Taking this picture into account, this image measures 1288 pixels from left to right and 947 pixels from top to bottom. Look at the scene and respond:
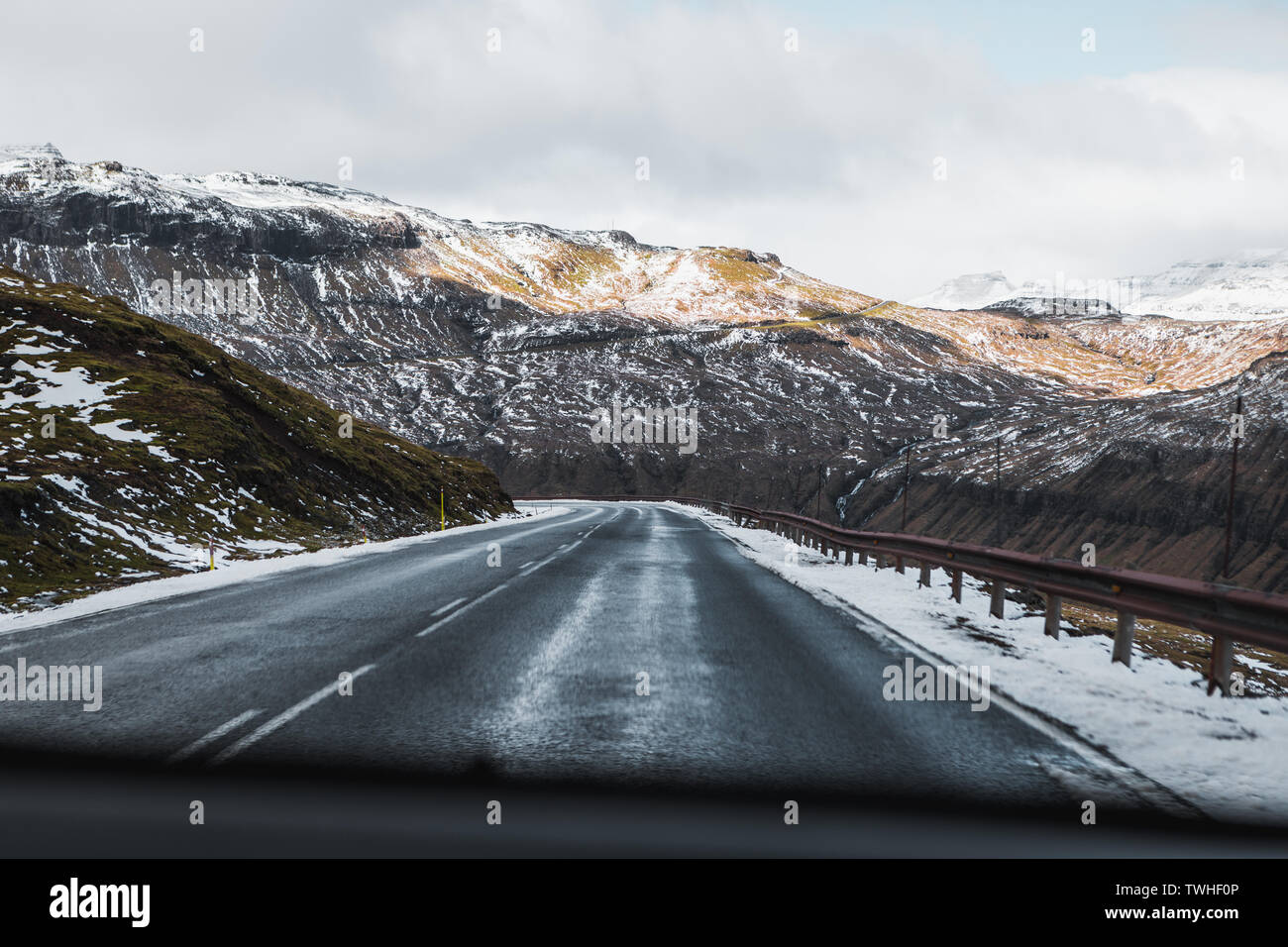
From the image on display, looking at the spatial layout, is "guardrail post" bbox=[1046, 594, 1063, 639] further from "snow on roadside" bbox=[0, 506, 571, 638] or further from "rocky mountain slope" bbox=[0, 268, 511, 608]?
"rocky mountain slope" bbox=[0, 268, 511, 608]

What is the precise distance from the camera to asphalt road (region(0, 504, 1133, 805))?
5.05 metres

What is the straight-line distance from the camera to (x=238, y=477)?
974 inches

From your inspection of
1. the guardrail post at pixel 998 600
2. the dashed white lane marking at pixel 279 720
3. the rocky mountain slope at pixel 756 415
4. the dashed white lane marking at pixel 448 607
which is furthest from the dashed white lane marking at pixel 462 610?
the rocky mountain slope at pixel 756 415

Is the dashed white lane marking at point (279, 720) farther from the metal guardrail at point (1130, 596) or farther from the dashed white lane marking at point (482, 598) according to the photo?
the metal guardrail at point (1130, 596)

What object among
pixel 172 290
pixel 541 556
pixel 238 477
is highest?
pixel 172 290

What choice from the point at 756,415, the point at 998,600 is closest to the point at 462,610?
the point at 998,600

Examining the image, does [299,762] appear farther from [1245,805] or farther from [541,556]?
[541,556]

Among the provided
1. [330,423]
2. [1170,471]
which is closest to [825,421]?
[1170,471]

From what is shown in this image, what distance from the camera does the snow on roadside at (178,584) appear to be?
972cm

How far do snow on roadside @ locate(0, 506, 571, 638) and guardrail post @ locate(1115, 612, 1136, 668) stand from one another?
1084 centimetres

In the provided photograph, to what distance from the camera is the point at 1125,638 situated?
8.31 metres

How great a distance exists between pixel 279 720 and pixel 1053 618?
27.2 ft

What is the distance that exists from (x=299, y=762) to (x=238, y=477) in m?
22.0

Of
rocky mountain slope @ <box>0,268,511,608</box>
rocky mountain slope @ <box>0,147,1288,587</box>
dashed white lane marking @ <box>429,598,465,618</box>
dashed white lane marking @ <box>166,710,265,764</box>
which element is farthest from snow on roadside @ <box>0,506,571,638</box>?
rocky mountain slope @ <box>0,147,1288,587</box>
